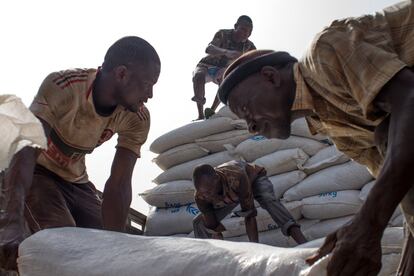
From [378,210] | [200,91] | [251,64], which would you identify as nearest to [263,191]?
[200,91]

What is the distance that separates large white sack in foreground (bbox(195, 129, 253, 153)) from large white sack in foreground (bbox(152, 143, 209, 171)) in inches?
1.8

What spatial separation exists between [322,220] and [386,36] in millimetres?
2421

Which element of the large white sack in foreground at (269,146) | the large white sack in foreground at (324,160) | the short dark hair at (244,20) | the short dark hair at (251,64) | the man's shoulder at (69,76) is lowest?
the large white sack in foreground at (324,160)

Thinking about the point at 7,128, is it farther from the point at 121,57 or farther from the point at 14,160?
the point at 121,57

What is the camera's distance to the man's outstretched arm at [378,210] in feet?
2.95

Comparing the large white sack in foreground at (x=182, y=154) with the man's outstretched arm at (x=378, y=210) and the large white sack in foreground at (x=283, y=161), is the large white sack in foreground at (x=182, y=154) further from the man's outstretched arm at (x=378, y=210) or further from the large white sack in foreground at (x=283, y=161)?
the man's outstretched arm at (x=378, y=210)

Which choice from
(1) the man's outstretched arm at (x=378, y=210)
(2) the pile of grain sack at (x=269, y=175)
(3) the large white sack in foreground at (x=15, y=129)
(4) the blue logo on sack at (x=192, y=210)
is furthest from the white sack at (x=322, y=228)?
(1) the man's outstretched arm at (x=378, y=210)

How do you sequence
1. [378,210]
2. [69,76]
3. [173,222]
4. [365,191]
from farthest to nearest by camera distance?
[173,222] < [365,191] < [69,76] < [378,210]

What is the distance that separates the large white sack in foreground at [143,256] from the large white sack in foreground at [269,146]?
263cm

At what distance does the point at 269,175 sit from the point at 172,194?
0.64m

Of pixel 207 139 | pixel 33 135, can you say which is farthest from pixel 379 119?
pixel 207 139

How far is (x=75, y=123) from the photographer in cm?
204

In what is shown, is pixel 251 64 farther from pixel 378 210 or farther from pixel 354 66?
pixel 378 210

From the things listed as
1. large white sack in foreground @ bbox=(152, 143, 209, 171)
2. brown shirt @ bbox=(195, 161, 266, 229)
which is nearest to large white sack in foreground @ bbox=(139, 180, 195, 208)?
large white sack in foreground @ bbox=(152, 143, 209, 171)
